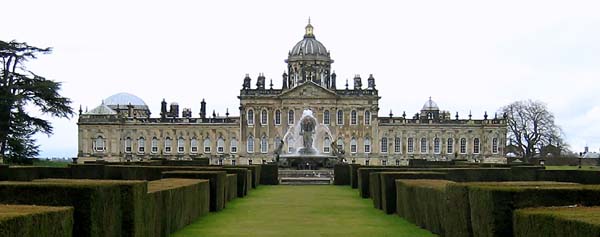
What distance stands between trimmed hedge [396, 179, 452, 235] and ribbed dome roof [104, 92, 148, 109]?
7973 centimetres

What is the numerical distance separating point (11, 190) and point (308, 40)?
74575 mm

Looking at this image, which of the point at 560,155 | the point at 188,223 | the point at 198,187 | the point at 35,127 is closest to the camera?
the point at 188,223

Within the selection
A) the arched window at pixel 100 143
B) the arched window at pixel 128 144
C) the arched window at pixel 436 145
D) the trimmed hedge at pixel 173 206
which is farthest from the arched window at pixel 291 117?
the trimmed hedge at pixel 173 206

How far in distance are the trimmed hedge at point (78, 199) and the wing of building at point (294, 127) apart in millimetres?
62543

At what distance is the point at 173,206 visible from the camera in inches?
570

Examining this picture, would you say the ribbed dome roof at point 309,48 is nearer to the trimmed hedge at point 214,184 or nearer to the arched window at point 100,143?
the arched window at point 100,143

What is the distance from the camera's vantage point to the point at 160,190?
13.6 meters

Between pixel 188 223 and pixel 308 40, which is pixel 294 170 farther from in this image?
pixel 308 40

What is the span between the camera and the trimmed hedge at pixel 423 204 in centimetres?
1402

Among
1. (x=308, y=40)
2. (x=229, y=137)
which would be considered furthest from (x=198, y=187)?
(x=308, y=40)

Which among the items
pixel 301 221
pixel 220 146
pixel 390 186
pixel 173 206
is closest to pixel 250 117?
pixel 220 146

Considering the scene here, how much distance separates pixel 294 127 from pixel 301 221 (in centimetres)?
5755

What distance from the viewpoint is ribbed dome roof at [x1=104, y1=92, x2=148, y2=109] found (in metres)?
95.8

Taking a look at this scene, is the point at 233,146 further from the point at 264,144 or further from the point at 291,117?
the point at 291,117
